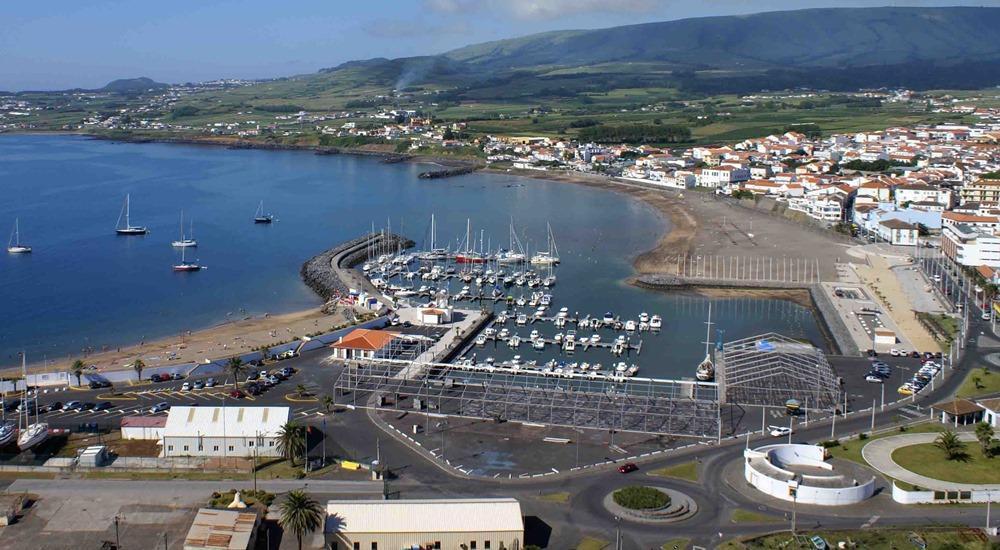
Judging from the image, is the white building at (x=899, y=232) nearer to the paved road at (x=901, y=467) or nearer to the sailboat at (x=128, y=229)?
the paved road at (x=901, y=467)

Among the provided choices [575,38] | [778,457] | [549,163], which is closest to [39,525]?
[778,457]

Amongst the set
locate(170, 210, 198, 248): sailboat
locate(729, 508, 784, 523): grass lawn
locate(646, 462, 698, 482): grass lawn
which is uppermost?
locate(170, 210, 198, 248): sailboat

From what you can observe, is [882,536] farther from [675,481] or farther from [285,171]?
[285,171]

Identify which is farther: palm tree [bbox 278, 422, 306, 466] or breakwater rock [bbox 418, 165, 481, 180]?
breakwater rock [bbox 418, 165, 481, 180]

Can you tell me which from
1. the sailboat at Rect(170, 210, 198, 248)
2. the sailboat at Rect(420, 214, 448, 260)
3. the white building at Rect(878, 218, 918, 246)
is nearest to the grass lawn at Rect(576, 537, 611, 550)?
the sailboat at Rect(420, 214, 448, 260)

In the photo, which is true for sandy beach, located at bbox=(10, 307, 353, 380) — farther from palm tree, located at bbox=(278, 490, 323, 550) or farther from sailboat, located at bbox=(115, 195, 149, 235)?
sailboat, located at bbox=(115, 195, 149, 235)

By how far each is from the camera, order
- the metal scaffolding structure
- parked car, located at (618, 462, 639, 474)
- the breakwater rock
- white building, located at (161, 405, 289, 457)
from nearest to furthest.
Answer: parked car, located at (618, 462, 639, 474)
white building, located at (161, 405, 289, 457)
the metal scaffolding structure
the breakwater rock
